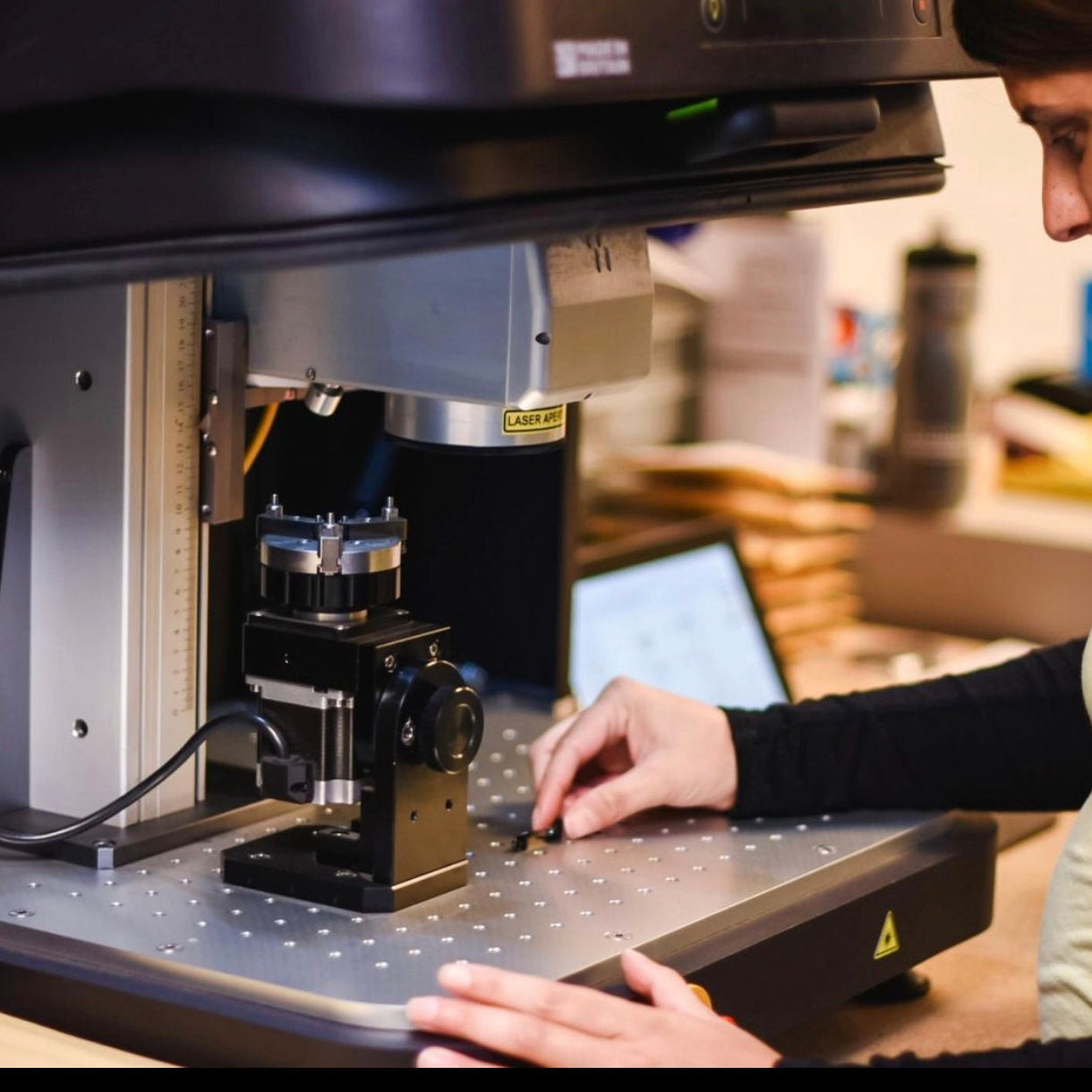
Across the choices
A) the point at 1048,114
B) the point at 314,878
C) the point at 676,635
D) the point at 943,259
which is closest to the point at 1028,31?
the point at 1048,114

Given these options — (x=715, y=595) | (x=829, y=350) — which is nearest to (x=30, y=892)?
(x=715, y=595)

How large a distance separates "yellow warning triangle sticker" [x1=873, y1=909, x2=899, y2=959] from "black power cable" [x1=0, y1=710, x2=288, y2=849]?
1.30 feet

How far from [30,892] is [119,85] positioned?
495 mm

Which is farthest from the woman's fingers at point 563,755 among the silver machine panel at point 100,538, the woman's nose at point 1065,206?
the woman's nose at point 1065,206

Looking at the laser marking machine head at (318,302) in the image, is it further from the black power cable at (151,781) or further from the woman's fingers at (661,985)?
the woman's fingers at (661,985)

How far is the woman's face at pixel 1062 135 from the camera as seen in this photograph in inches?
44.4

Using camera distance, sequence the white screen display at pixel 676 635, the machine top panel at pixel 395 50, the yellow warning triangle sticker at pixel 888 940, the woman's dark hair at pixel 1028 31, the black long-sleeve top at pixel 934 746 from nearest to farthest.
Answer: the machine top panel at pixel 395 50
the woman's dark hair at pixel 1028 31
the yellow warning triangle sticker at pixel 888 940
the black long-sleeve top at pixel 934 746
the white screen display at pixel 676 635

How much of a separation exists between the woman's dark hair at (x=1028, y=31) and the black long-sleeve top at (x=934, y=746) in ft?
1.61

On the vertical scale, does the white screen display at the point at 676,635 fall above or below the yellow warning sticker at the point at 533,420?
below

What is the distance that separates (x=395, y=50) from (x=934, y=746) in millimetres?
764

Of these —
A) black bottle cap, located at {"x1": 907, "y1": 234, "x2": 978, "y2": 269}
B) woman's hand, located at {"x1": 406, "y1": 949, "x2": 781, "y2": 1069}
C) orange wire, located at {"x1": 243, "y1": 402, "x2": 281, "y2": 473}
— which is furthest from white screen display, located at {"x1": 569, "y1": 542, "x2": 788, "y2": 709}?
woman's hand, located at {"x1": 406, "y1": 949, "x2": 781, "y2": 1069}

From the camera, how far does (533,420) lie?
113cm

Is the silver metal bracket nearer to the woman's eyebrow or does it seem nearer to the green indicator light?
the green indicator light

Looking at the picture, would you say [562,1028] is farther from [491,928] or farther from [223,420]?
[223,420]
